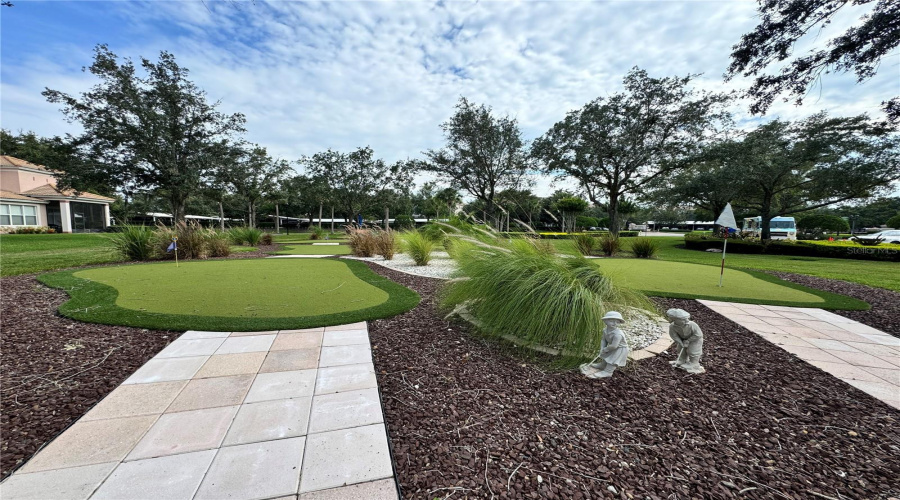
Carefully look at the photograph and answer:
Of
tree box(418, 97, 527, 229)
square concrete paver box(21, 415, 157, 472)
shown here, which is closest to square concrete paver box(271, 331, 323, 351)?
square concrete paver box(21, 415, 157, 472)

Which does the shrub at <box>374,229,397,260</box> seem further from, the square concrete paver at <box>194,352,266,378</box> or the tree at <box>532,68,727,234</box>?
the tree at <box>532,68,727,234</box>

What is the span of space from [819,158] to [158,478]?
20.1m

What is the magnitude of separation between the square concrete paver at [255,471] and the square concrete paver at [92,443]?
A: 0.49 metres

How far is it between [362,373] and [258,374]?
728 millimetres

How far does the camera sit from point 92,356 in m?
2.45

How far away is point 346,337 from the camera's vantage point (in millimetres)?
2980

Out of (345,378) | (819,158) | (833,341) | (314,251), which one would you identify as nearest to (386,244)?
(314,251)

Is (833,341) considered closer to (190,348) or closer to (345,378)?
(345,378)

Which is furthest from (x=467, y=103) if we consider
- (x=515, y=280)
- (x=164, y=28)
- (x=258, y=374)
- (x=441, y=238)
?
(x=258, y=374)

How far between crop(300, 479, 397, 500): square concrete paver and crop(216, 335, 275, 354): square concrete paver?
69.5 inches

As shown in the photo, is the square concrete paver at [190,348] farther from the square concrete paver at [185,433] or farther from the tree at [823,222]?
the tree at [823,222]

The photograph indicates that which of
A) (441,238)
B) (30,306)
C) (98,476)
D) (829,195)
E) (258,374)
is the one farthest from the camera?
(829,195)

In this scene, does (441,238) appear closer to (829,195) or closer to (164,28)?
(164,28)

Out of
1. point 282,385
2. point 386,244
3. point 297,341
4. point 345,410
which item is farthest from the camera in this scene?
point 386,244
